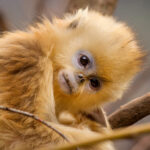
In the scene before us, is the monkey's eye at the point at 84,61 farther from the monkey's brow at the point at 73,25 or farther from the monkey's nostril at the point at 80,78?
the monkey's brow at the point at 73,25

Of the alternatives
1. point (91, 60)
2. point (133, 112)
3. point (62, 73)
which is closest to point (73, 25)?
point (91, 60)

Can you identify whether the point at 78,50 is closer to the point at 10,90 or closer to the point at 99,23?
the point at 99,23

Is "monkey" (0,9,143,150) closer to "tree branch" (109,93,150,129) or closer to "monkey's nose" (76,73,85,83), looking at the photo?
"monkey's nose" (76,73,85,83)

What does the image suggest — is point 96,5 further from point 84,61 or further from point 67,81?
point 67,81

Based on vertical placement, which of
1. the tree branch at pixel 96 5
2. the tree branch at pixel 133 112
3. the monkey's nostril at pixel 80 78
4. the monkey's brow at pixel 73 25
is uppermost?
the monkey's brow at pixel 73 25

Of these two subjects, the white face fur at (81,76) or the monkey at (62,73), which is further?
the white face fur at (81,76)

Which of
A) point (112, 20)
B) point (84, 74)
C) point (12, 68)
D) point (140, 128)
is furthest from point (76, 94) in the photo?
point (140, 128)

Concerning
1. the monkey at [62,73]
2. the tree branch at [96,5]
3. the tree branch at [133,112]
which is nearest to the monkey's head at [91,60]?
the monkey at [62,73]
